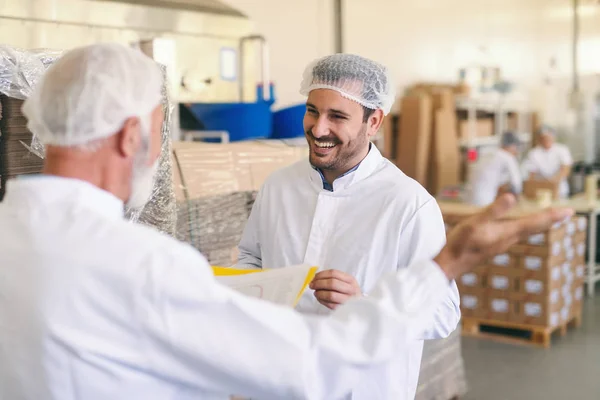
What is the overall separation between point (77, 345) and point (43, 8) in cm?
326

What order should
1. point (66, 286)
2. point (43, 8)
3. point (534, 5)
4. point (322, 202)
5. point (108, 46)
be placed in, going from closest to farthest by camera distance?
point (66, 286) → point (108, 46) → point (322, 202) → point (43, 8) → point (534, 5)

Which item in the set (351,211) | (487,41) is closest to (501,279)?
(351,211)

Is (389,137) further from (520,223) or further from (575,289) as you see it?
(520,223)

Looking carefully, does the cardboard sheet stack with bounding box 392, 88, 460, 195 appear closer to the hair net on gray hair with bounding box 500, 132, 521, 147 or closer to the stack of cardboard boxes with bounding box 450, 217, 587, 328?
the hair net on gray hair with bounding box 500, 132, 521, 147

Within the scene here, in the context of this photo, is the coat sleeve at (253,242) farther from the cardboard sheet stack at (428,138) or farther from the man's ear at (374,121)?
the cardboard sheet stack at (428,138)

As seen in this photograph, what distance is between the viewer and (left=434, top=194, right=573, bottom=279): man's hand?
1.15m

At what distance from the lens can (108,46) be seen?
50.3 inches

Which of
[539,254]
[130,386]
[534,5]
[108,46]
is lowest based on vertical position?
[539,254]

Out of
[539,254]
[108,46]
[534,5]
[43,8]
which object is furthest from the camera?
[534,5]

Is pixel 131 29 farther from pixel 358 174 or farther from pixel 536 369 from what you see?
pixel 536 369

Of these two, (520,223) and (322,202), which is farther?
(322,202)

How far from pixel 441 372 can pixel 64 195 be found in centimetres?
324

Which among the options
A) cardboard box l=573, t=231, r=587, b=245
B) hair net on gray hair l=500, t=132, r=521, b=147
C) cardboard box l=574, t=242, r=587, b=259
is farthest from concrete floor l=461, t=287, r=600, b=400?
hair net on gray hair l=500, t=132, r=521, b=147

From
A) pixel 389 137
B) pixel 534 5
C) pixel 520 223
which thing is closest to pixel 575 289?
pixel 389 137
